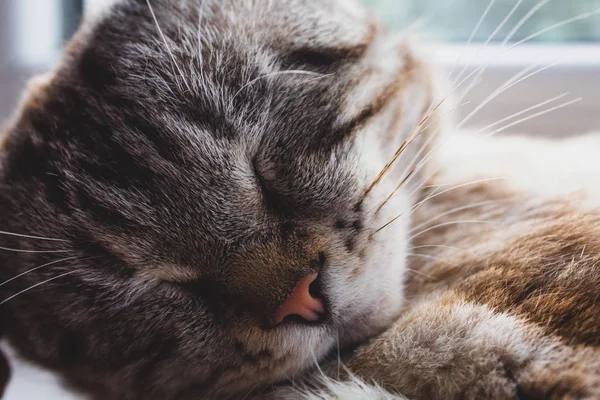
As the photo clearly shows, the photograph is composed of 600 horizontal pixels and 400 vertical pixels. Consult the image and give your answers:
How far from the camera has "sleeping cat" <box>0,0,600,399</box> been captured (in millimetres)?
835

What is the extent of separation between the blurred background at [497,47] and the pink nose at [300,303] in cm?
76

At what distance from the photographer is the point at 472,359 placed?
77 centimetres

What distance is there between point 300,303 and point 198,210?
20 centimetres

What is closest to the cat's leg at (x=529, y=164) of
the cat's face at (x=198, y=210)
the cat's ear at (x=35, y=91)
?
the cat's face at (x=198, y=210)

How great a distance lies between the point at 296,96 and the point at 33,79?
2.15 ft

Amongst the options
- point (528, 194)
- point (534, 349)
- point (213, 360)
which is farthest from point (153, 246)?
point (528, 194)

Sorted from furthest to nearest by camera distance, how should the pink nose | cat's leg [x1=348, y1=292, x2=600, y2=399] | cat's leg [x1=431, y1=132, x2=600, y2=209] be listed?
cat's leg [x1=431, y1=132, x2=600, y2=209]
the pink nose
cat's leg [x1=348, y1=292, x2=600, y2=399]

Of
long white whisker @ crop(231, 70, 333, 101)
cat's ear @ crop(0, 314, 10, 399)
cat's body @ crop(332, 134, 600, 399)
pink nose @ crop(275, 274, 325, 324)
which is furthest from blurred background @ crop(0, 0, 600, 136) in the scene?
pink nose @ crop(275, 274, 325, 324)

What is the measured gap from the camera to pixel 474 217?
1093 mm

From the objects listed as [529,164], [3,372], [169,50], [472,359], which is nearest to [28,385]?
[3,372]

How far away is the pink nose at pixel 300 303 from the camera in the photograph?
32.8 inches

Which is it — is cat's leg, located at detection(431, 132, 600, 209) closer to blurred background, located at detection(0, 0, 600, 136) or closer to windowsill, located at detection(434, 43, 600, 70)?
blurred background, located at detection(0, 0, 600, 136)

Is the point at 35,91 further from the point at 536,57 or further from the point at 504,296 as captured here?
the point at 536,57

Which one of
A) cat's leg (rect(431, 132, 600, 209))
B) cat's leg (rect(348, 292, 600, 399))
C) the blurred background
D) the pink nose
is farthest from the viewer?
the blurred background
